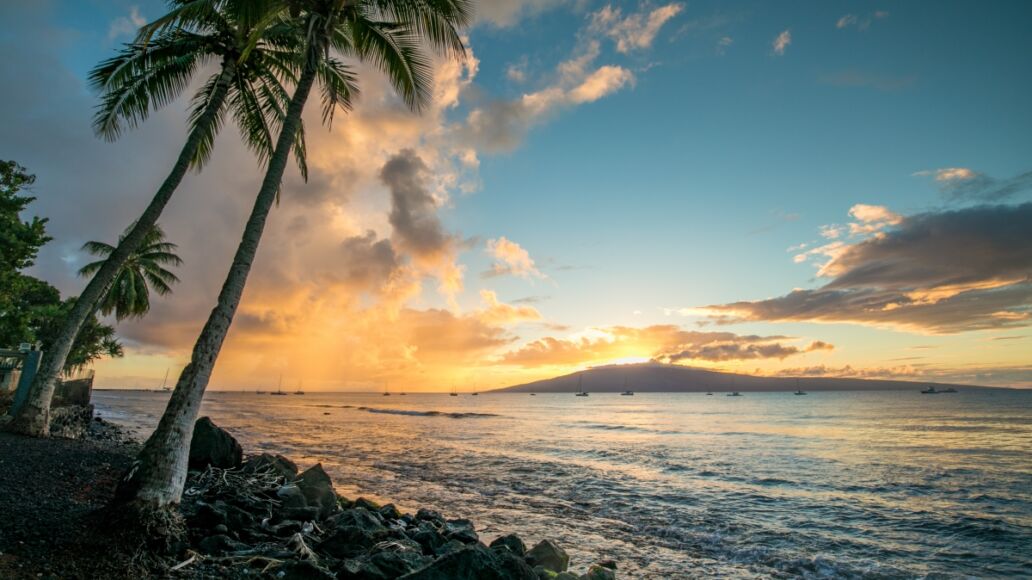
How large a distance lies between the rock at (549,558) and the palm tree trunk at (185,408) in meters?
5.47

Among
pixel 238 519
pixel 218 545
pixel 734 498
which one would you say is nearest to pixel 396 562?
pixel 218 545

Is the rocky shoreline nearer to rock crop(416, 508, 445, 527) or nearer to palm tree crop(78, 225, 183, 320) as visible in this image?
rock crop(416, 508, 445, 527)

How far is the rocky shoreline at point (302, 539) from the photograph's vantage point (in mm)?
5429

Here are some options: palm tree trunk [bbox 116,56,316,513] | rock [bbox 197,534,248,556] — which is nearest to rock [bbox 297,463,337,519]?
rock [bbox 197,534,248,556]

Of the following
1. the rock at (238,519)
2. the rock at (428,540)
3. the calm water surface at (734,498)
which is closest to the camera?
the rock at (238,519)

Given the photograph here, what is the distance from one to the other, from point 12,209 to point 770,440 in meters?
44.4

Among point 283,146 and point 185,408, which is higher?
point 283,146

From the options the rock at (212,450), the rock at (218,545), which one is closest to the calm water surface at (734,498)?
the rock at (212,450)

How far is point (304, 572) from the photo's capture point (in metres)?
5.48

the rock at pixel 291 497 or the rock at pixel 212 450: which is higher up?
the rock at pixel 212 450

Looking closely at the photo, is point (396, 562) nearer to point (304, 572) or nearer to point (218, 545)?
point (304, 572)

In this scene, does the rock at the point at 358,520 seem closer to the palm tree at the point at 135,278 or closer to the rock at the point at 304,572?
the rock at the point at 304,572

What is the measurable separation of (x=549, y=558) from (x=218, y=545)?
5042 mm

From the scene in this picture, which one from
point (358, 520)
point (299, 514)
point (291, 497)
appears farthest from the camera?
point (291, 497)
